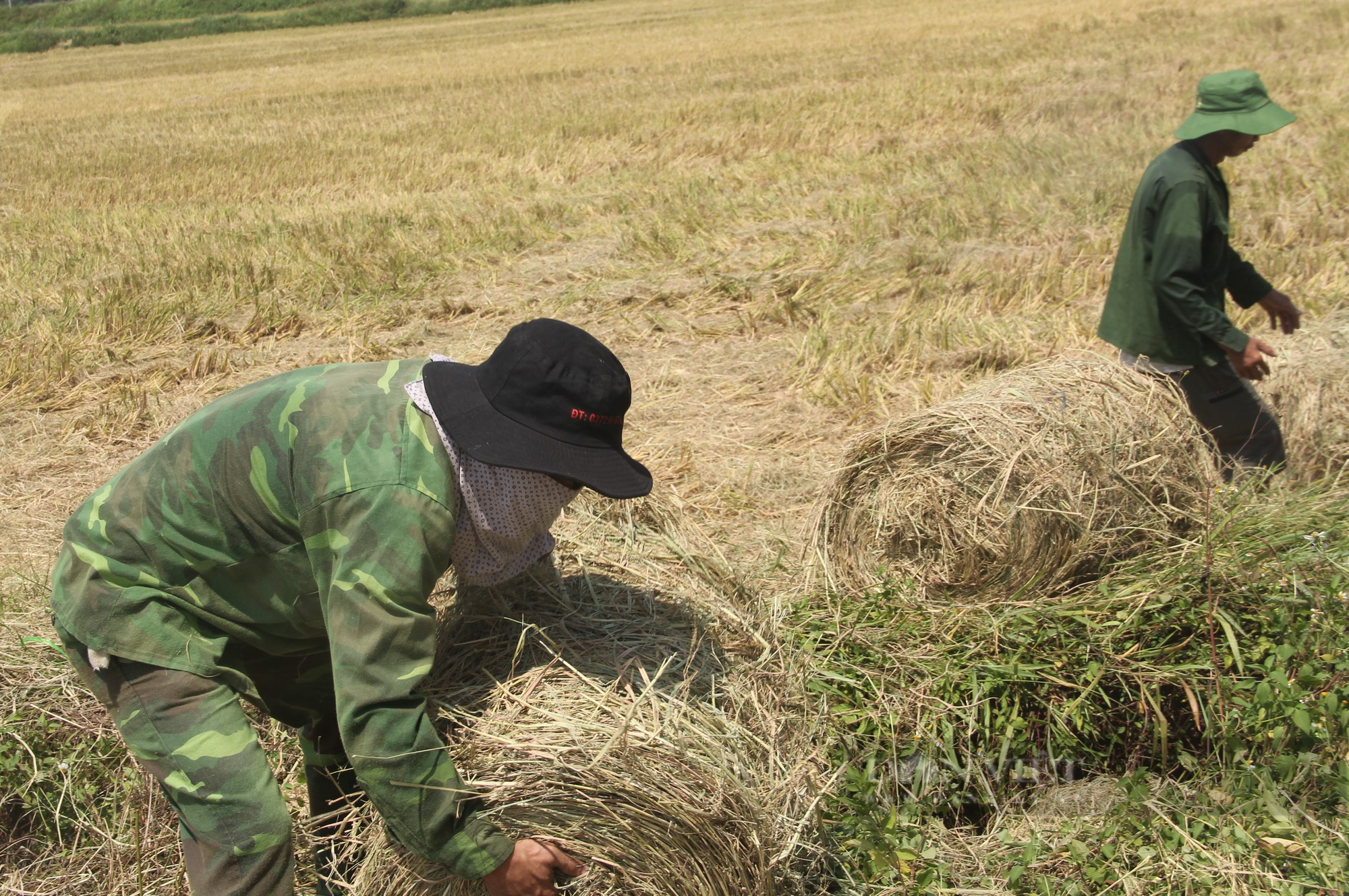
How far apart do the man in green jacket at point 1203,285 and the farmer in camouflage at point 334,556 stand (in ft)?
9.15

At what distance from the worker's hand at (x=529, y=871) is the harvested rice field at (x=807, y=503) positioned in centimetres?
5

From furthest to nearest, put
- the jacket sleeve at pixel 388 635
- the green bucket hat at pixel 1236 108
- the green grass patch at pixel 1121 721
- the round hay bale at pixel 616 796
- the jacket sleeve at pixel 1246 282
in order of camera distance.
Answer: the jacket sleeve at pixel 1246 282, the green bucket hat at pixel 1236 108, the green grass patch at pixel 1121 721, the round hay bale at pixel 616 796, the jacket sleeve at pixel 388 635

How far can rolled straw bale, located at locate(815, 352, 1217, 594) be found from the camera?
11.2 feet

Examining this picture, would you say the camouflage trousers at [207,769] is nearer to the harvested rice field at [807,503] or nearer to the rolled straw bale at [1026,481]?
the harvested rice field at [807,503]

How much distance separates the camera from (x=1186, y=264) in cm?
400

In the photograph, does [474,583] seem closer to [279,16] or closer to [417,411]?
[417,411]

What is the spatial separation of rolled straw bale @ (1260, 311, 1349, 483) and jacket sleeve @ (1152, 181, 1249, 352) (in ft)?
1.94

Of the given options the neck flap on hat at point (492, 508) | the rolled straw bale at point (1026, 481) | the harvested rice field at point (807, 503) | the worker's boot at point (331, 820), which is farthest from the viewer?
the rolled straw bale at point (1026, 481)

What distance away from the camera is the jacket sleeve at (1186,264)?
13.0 feet

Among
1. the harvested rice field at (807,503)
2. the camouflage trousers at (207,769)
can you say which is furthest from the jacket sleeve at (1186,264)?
the camouflage trousers at (207,769)

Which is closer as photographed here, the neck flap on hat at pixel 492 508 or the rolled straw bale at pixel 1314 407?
the neck flap on hat at pixel 492 508

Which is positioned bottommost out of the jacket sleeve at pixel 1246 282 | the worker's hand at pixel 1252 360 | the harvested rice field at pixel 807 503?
the harvested rice field at pixel 807 503

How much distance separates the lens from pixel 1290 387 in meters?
4.41

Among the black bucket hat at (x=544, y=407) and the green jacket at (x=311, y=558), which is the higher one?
the black bucket hat at (x=544, y=407)
